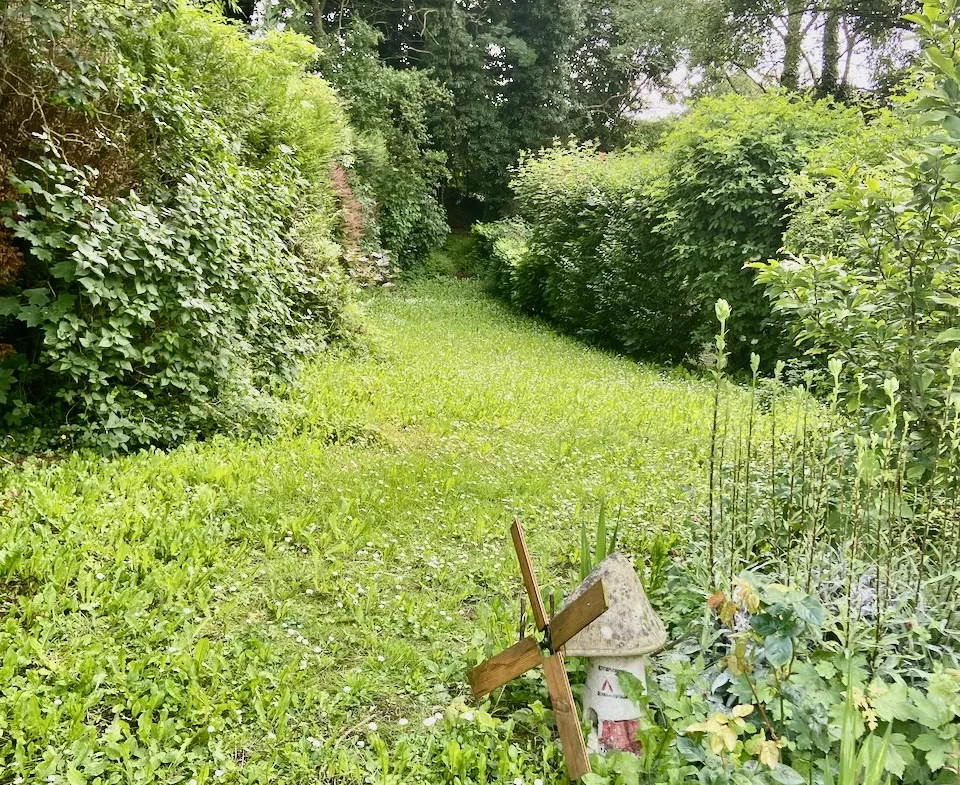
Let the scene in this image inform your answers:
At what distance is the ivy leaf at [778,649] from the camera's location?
5.49 feet

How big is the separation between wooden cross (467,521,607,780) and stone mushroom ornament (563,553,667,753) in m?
0.06

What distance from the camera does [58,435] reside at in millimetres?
4078

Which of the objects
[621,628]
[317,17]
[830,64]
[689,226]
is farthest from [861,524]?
[317,17]

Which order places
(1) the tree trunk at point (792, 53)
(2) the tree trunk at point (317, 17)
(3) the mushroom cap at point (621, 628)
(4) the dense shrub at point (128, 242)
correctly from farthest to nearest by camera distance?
(2) the tree trunk at point (317, 17), (1) the tree trunk at point (792, 53), (4) the dense shrub at point (128, 242), (3) the mushroom cap at point (621, 628)

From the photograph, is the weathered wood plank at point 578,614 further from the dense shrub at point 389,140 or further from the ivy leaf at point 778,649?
the dense shrub at point 389,140

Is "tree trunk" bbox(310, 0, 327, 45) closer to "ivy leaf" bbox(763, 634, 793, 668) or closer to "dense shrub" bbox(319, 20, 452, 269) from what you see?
"dense shrub" bbox(319, 20, 452, 269)

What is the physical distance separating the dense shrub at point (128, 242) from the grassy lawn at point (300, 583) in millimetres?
521

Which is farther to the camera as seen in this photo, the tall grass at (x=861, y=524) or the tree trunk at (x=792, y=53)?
the tree trunk at (x=792, y=53)

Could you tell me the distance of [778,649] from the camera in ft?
5.57

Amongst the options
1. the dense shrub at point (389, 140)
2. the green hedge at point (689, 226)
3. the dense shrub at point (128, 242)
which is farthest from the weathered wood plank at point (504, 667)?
the dense shrub at point (389, 140)

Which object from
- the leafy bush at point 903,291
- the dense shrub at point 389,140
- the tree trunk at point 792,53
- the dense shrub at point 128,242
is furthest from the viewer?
the dense shrub at point 389,140

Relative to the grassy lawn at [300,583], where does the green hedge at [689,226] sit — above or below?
above

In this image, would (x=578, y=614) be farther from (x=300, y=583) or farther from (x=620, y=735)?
(x=300, y=583)

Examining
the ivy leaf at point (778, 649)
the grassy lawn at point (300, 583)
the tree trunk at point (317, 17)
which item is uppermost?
the tree trunk at point (317, 17)
